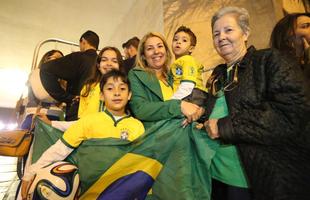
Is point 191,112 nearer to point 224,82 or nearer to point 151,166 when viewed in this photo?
point 224,82

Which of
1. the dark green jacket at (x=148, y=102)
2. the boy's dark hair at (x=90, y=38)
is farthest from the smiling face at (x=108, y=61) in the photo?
the boy's dark hair at (x=90, y=38)

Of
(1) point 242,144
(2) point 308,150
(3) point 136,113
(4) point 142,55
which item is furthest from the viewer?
(4) point 142,55

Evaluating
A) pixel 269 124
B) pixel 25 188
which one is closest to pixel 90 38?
pixel 25 188

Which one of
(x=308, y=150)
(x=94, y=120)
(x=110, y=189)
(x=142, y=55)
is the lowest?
(x=110, y=189)

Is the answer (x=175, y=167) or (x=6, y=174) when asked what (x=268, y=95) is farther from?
(x=6, y=174)

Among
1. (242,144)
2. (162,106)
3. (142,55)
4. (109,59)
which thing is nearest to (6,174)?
(109,59)

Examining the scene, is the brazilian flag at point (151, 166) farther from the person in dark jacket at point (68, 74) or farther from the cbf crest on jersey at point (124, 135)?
the person in dark jacket at point (68, 74)

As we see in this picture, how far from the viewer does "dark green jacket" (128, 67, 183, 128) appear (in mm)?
1352

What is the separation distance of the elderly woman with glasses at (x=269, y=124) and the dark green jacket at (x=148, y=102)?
0.23m

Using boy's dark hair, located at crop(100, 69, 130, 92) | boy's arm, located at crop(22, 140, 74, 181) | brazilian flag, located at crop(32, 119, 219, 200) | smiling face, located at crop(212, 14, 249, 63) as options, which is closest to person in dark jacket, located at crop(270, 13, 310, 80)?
smiling face, located at crop(212, 14, 249, 63)

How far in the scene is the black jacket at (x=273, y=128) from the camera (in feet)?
3.24

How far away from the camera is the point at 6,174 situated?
168 inches

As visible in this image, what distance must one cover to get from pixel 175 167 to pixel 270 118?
18.3 inches

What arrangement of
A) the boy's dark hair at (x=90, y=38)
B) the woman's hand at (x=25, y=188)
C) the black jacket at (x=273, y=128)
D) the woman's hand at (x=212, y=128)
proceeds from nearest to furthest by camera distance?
1. the black jacket at (x=273, y=128)
2. the woman's hand at (x=212, y=128)
3. the woman's hand at (x=25, y=188)
4. the boy's dark hair at (x=90, y=38)
